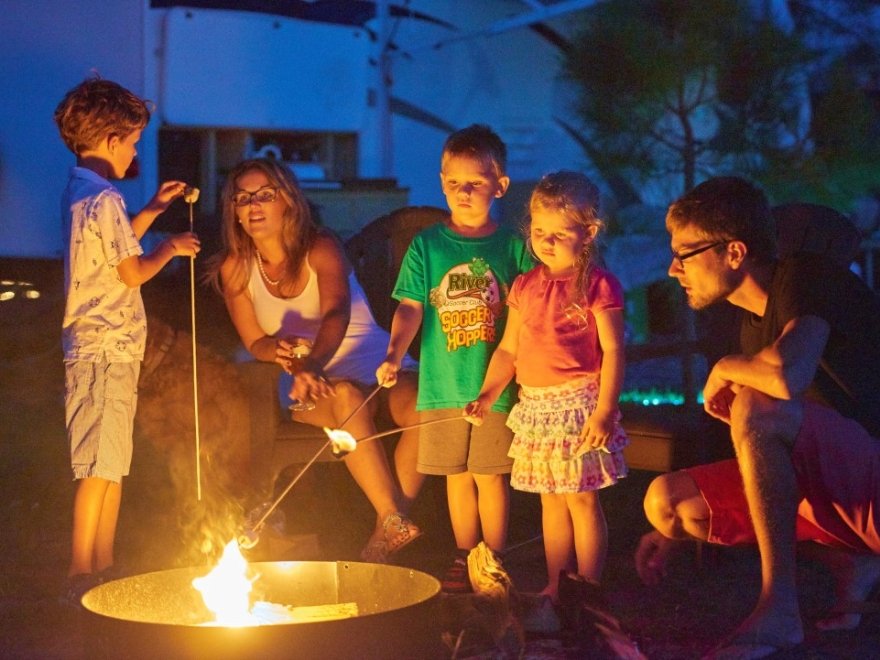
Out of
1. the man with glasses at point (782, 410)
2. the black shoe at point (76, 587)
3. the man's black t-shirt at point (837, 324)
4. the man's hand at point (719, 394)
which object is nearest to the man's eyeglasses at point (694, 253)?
the man with glasses at point (782, 410)

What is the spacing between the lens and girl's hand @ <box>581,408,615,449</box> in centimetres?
336

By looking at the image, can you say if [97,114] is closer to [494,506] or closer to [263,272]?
[263,272]

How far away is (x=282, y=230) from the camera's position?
426cm

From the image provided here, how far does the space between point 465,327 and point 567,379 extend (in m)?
0.40

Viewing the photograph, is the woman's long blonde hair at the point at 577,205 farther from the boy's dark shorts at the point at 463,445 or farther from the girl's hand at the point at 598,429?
the boy's dark shorts at the point at 463,445

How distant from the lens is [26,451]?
495cm

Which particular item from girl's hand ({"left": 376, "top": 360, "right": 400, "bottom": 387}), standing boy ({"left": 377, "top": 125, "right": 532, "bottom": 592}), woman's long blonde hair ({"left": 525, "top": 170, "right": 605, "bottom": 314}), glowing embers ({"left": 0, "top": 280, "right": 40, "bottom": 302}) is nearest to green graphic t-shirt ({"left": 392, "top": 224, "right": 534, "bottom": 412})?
standing boy ({"left": 377, "top": 125, "right": 532, "bottom": 592})

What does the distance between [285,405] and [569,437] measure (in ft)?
4.37

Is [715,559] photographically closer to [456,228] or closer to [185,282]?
[456,228]

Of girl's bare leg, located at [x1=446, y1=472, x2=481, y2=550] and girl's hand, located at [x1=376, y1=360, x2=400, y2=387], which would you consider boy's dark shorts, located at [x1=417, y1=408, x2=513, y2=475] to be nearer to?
girl's bare leg, located at [x1=446, y1=472, x2=481, y2=550]

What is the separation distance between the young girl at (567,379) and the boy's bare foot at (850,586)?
574mm

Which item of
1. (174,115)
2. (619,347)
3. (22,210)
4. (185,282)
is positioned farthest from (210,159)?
(619,347)

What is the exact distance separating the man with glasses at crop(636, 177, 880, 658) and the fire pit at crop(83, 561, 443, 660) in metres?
0.72

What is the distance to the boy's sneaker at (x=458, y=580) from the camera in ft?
11.6
